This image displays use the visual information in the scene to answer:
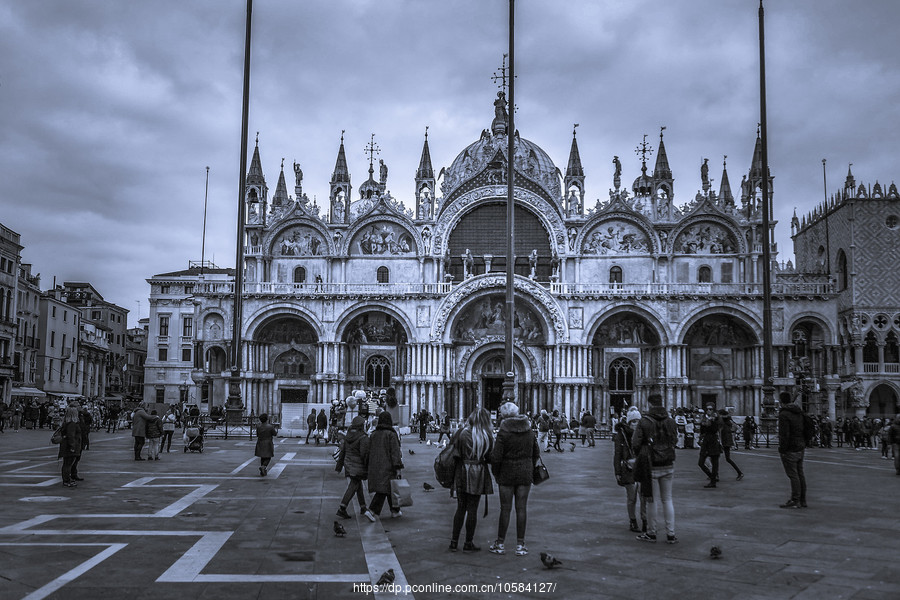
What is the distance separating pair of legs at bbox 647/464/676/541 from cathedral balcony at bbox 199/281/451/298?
3857cm

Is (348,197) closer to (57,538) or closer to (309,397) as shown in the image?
(309,397)

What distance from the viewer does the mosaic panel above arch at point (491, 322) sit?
49.7 m

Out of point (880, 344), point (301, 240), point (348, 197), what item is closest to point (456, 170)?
point (348, 197)

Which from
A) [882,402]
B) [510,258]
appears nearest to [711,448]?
[510,258]

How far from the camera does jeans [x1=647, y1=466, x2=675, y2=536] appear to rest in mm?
10000

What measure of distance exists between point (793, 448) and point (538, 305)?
3533 centimetres

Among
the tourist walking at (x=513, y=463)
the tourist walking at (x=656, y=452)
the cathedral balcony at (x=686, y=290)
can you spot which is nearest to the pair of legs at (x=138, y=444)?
the tourist walking at (x=513, y=463)

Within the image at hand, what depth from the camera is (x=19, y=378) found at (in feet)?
191

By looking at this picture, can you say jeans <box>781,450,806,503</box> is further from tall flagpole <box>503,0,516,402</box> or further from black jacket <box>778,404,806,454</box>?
tall flagpole <box>503,0,516,402</box>

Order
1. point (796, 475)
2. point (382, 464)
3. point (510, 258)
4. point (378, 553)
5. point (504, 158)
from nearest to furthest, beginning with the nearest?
point (378, 553), point (382, 464), point (796, 475), point (510, 258), point (504, 158)

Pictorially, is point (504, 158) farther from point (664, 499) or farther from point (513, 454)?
point (513, 454)

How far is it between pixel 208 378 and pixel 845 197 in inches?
1756

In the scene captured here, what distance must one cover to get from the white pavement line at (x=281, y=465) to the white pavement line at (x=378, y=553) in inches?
311

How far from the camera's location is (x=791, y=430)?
44.5 ft
